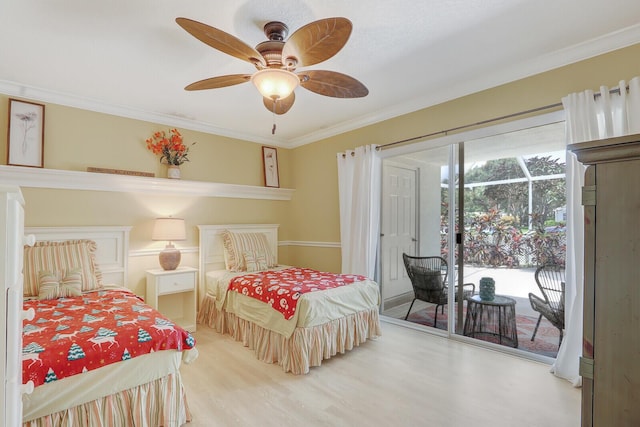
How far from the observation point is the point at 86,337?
168cm

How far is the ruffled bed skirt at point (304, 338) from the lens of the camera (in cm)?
255

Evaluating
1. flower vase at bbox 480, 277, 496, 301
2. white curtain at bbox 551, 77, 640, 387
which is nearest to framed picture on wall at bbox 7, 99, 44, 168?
flower vase at bbox 480, 277, 496, 301

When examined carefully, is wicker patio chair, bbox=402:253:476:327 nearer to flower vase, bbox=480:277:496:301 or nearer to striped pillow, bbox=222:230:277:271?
flower vase, bbox=480:277:496:301

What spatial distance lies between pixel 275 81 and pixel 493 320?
3023 millimetres

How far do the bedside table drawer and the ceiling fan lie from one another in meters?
2.12

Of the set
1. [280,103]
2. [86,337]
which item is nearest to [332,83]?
[280,103]

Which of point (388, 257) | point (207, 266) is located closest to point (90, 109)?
point (207, 266)

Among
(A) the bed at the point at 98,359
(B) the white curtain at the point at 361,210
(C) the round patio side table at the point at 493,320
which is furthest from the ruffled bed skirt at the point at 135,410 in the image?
(C) the round patio side table at the point at 493,320

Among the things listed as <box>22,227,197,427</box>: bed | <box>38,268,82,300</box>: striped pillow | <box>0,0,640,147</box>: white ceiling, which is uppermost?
<box>0,0,640,147</box>: white ceiling

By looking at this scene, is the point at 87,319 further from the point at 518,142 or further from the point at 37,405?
the point at 518,142

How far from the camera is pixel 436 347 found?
9.93ft

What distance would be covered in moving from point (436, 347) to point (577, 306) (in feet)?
4.03

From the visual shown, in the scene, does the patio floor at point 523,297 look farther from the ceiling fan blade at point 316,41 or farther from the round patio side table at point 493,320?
the ceiling fan blade at point 316,41

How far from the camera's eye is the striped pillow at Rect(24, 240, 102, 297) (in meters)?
2.54
